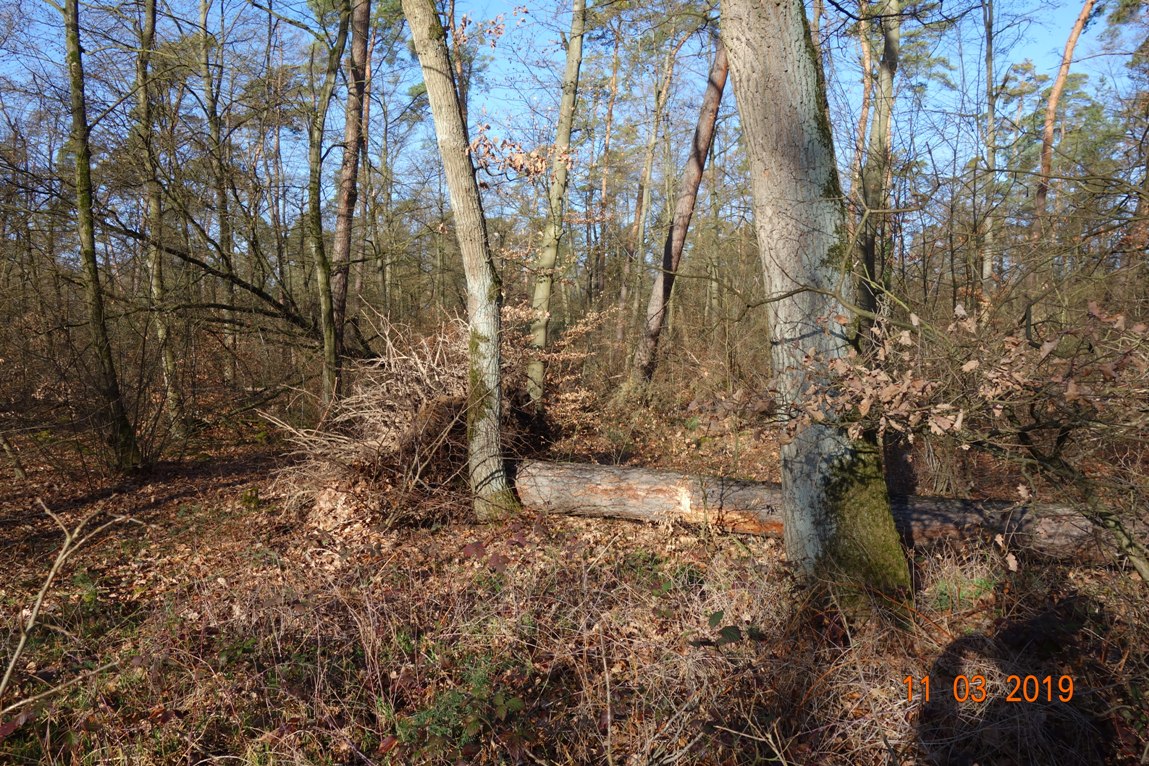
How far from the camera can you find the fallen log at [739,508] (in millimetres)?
4332

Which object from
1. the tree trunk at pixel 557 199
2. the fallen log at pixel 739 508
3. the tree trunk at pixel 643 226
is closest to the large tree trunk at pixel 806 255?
the fallen log at pixel 739 508

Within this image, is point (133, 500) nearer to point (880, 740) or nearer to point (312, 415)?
point (312, 415)

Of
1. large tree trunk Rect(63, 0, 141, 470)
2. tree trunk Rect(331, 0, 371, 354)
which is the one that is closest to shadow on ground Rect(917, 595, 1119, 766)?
tree trunk Rect(331, 0, 371, 354)

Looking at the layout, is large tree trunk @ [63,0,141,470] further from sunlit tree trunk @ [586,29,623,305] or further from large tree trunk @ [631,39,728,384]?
sunlit tree trunk @ [586,29,623,305]

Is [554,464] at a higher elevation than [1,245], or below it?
below

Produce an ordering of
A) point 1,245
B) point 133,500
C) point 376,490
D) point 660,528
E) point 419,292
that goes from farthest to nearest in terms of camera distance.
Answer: point 419,292 < point 1,245 < point 133,500 < point 376,490 < point 660,528

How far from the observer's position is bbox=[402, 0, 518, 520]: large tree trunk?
17.8ft

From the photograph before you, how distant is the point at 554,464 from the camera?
621 centimetres

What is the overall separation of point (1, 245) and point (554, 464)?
7029 mm

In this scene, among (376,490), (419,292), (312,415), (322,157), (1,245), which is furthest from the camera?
(419,292)

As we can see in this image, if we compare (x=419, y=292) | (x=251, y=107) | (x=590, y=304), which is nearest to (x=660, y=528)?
(x=251, y=107)

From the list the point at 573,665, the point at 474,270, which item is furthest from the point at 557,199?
the point at 573,665

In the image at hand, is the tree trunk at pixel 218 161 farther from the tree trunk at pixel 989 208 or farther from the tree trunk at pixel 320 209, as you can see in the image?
the tree trunk at pixel 989 208

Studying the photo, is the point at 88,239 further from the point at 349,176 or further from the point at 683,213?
the point at 683,213
